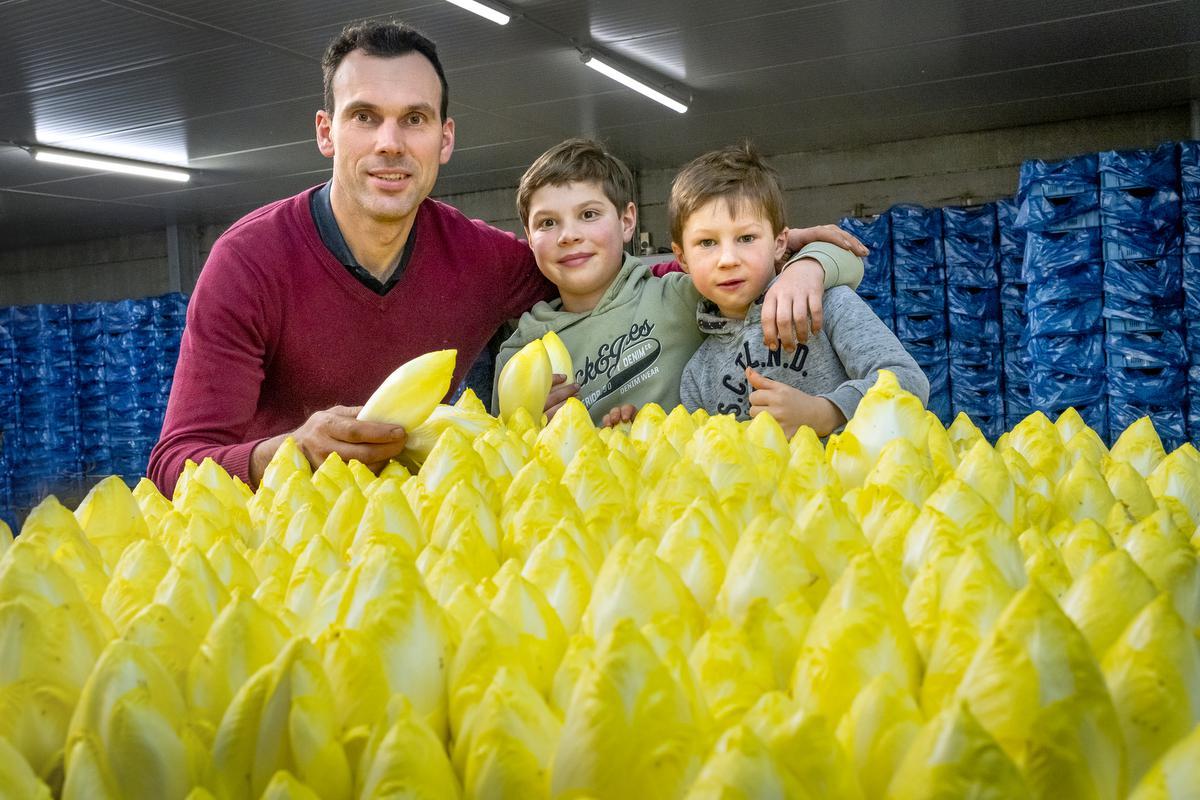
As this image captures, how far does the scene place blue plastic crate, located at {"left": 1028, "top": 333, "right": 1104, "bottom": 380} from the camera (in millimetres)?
6305

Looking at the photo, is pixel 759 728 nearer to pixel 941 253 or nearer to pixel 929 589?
pixel 929 589

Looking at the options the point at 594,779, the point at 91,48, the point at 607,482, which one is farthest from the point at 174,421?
the point at 91,48

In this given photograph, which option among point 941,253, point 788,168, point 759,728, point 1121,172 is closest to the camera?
point 759,728

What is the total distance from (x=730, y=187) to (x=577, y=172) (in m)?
0.38

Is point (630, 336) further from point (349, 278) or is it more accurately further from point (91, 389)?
point (91, 389)

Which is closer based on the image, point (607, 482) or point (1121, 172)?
point (607, 482)

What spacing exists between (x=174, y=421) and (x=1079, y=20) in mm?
6780

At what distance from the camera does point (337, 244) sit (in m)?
2.15

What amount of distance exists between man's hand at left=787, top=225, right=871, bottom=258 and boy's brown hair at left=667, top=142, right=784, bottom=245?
0.16 feet

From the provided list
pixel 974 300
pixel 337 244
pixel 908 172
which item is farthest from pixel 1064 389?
pixel 337 244

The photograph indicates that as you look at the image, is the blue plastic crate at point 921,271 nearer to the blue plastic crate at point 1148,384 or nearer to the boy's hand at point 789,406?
the blue plastic crate at point 1148,384

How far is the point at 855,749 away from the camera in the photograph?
504 millimetres

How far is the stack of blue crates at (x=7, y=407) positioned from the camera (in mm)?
11219

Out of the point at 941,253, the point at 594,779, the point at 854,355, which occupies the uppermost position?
the point at 941,253
